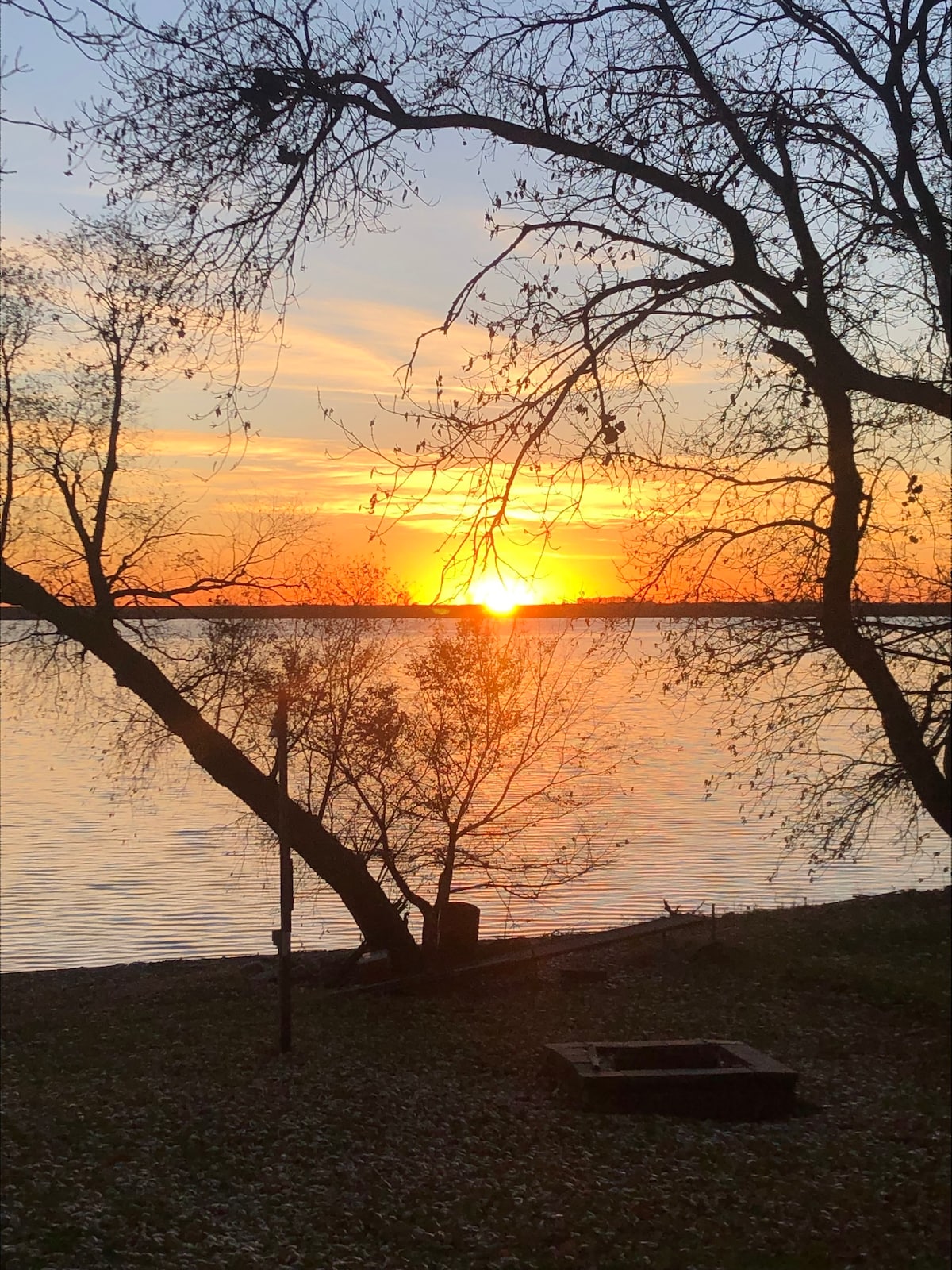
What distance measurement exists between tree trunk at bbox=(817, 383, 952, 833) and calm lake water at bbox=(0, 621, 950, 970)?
Answer: 6830mm

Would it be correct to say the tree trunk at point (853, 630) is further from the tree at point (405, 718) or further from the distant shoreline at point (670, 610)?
the tree at point (405, 718)

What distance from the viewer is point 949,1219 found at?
811 centimetres

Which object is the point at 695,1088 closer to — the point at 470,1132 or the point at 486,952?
the point at 470,1132

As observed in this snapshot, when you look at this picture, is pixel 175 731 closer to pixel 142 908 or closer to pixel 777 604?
pixel 777 604

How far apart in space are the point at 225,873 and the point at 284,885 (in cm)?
1398

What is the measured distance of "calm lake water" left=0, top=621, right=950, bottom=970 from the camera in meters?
20.3

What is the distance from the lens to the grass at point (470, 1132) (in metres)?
7.75

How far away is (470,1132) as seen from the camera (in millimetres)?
9805

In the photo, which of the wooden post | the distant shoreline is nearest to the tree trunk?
the distant shoreline

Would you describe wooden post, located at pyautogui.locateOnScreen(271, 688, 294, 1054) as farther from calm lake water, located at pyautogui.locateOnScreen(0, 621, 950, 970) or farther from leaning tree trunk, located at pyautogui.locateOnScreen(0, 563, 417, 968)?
calm lake water, located at pyautogui.locateOnScreen(0, 621, 950, 970)

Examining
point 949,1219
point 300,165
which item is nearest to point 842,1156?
point 949,1219

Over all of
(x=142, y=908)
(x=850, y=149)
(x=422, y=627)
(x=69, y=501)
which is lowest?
(x=142, y=908)

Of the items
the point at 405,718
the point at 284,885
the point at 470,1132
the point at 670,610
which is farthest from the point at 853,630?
the point at 405,718

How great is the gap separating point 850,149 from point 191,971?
12.9 metres
